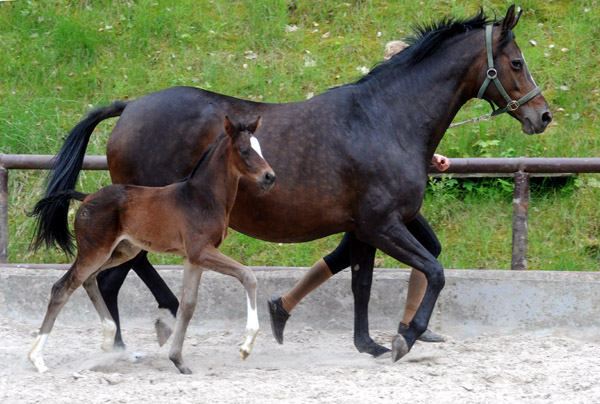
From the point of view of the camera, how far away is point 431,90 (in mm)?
4574

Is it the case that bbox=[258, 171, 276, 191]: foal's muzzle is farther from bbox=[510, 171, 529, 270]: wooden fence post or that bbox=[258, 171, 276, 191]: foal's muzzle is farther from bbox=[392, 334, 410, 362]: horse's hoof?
bbox=[510, 171, 529, 270]: wooden fence post

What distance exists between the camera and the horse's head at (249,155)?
3.88 m

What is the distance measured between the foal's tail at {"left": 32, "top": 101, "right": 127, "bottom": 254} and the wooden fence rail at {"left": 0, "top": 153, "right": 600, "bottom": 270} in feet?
1.86

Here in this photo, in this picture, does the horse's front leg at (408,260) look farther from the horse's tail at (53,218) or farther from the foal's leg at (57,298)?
the horse's tail at (53,218)

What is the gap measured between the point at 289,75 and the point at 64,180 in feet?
12.0

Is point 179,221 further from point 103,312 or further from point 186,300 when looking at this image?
point 103,312

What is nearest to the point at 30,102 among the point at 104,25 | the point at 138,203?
the point at 104,25

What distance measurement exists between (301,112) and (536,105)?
1.40m

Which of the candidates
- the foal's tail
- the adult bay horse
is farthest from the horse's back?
the foal's tail

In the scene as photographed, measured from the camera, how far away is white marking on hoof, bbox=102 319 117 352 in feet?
14.3

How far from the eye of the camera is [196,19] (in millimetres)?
8688

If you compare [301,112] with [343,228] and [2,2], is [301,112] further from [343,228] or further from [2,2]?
[2,2]

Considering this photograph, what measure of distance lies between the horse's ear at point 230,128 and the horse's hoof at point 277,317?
4.62 ft

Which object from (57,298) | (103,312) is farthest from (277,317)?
(57,298)
